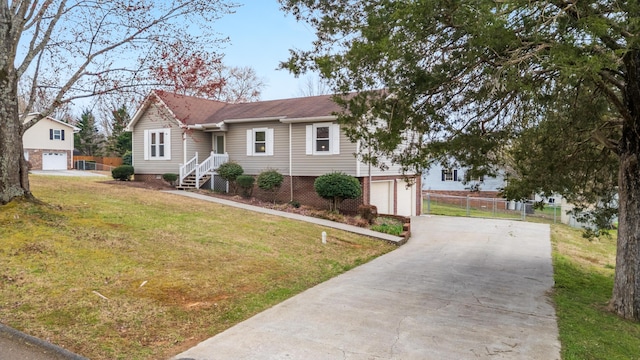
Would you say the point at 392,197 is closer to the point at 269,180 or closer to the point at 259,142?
the point at 269,180

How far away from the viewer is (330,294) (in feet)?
24.2

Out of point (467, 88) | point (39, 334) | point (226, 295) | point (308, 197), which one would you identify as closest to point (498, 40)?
point (467, 88)

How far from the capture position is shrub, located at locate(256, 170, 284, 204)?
18.2 meters

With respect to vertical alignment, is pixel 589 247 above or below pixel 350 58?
below

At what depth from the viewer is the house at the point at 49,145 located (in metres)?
35.8

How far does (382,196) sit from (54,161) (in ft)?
110

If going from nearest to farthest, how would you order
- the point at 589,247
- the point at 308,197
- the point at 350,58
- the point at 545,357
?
1. the point at 545,357
2. the point at 350,58
3. the point at 589,247
4. the point at 308,197

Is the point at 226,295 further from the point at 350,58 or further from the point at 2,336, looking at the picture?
the point at 350,58

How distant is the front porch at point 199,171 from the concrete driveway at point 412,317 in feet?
39.7

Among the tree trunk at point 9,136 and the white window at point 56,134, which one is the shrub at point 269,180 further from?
the white window at point 56,134

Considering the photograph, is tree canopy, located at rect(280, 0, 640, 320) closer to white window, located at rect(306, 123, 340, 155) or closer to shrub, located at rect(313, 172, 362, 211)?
shrub, located at rect(313, 172, 362, 211)

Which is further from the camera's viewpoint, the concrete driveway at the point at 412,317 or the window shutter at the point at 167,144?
the window shutter at the point at 167,144

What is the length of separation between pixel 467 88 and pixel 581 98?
3.25m

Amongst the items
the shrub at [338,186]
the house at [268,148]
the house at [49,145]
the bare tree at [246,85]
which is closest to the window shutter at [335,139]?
the house at [268,148]
